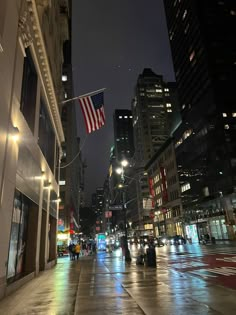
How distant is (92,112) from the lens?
19.8 m

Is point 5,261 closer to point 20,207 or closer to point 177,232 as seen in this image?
point 20,207

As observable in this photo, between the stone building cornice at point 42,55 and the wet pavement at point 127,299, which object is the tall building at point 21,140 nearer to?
the stone building cornice at point 42,55

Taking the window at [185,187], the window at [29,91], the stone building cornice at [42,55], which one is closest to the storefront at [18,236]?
the window at [29,91]

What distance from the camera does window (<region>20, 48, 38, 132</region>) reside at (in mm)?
15016

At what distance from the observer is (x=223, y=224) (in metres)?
57.3

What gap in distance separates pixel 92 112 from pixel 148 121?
117023mm

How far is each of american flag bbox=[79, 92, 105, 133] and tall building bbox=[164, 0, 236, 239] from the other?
41841 millimetres

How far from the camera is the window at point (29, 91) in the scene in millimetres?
15016

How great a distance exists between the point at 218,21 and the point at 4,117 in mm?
79292

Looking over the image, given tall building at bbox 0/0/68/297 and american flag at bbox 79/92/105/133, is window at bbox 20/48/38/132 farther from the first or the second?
american flag at bbox 79/92/105/133

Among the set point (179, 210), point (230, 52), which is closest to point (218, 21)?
point (230, 52)

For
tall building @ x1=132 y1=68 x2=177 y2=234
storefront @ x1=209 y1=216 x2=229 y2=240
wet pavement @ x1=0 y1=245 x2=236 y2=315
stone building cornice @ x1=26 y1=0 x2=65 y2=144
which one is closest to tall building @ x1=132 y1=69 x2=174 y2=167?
tall building @ x1=132 y1=68 x2=177 y2=234

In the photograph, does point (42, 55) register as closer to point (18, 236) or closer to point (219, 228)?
point (18, 236)

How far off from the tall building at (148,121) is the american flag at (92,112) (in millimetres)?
106789
